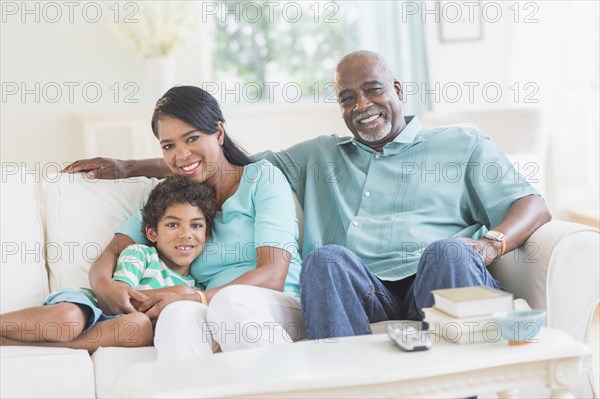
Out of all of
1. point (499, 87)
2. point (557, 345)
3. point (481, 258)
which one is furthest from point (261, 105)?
point (557, 345)

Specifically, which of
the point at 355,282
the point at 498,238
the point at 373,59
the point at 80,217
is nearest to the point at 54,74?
the point at 80,217

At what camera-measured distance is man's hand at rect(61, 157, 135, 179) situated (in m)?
2.76

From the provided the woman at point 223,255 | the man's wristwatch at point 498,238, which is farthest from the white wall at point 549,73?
the woman at point 223,255

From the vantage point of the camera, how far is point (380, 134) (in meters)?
2.66

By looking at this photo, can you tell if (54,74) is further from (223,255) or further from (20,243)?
(223,255)

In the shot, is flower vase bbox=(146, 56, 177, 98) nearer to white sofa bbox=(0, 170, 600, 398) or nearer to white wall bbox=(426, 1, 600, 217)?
white wall bbox=(426, 1, 600, 217)

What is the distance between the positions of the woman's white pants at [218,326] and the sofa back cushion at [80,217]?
605mm

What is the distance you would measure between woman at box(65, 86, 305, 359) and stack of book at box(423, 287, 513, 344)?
1.53ft

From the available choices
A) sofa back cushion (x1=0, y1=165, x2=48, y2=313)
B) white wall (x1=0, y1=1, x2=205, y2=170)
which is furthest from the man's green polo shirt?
white wall (x1=0, y1=1, x2=205, y2=170)

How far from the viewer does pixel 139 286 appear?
2416 mm

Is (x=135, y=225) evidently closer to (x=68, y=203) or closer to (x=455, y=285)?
(x=68, y=203)

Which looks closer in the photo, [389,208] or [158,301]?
[158,301]

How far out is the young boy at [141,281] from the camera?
2.24 metres

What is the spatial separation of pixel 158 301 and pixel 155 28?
3.53 m
